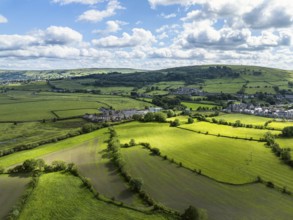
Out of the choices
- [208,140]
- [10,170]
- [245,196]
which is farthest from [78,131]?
[245,196]

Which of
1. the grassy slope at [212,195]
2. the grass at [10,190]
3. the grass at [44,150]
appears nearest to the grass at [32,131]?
the grass at [44,150]

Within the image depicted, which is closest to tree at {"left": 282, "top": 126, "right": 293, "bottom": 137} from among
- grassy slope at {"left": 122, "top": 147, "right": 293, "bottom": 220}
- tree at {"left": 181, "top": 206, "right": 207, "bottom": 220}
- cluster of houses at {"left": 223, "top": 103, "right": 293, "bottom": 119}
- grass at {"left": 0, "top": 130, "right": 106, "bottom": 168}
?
grassy slope at {"left": 122, "top": 147, "right": 293, "bottom": 220}

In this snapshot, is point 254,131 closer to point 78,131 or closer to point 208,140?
point 208,140

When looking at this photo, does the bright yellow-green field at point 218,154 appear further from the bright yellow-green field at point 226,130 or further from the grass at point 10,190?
the grass at point 10,190

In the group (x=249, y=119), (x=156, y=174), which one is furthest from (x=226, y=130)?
(x=156, y=174)

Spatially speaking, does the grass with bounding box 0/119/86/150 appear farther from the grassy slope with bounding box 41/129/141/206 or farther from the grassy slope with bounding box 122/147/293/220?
the grassy slope with bounding box 122/147/293/220

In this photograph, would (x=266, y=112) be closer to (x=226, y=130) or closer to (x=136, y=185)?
(x=226, y=130)
